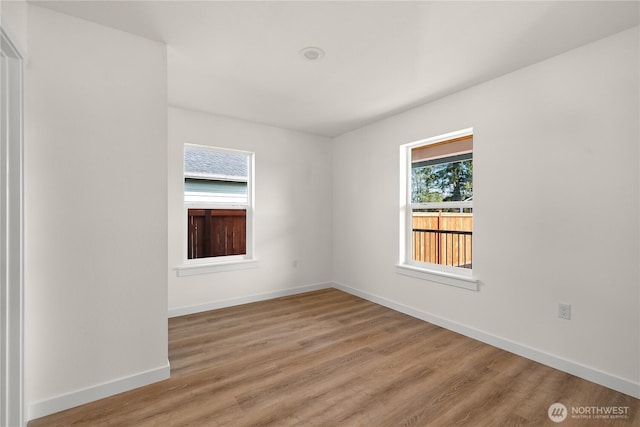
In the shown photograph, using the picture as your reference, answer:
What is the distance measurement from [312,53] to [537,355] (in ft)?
9.92

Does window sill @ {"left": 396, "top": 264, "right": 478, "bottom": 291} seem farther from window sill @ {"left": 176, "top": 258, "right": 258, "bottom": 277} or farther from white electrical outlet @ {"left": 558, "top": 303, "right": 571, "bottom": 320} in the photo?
window sill @ {"left": 176, "top": 258, "right": 258, "bottom": 277}

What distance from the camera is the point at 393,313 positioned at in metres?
3.58

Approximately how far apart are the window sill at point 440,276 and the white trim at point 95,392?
2.60 m

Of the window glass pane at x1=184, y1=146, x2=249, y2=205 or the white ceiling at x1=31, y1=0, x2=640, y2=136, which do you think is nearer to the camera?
the white ceiling at x1=31, y1=0, x2=640, y2=136

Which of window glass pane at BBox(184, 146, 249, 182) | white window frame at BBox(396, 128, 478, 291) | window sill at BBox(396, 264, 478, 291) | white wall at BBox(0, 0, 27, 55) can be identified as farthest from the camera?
window glass pane at BBox(184, 146, 249, 182)

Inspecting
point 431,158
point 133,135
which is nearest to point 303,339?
point 133,135

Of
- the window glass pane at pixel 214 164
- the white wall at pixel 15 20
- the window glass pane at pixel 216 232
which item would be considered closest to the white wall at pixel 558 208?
the window glass pane at pixel 214 164

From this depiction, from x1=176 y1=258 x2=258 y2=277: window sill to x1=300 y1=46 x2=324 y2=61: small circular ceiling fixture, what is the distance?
2.63m

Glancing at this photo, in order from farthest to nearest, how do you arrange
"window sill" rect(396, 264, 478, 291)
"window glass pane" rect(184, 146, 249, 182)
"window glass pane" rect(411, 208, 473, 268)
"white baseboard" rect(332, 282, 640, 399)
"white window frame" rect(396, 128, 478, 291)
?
1. "window glass pane" rect(184, 146, 249, 182)
2. "window glass pane" rect(411, 208, 473, 268)
3. "white window frame" rect(396, 128, 478, 291)
4. "window sill" rect(396, 264, 478, 291)
5. "white baseboard" rect(332, 282, 640, 399)

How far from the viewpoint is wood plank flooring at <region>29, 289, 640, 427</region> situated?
5.77 feet

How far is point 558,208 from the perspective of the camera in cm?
231
